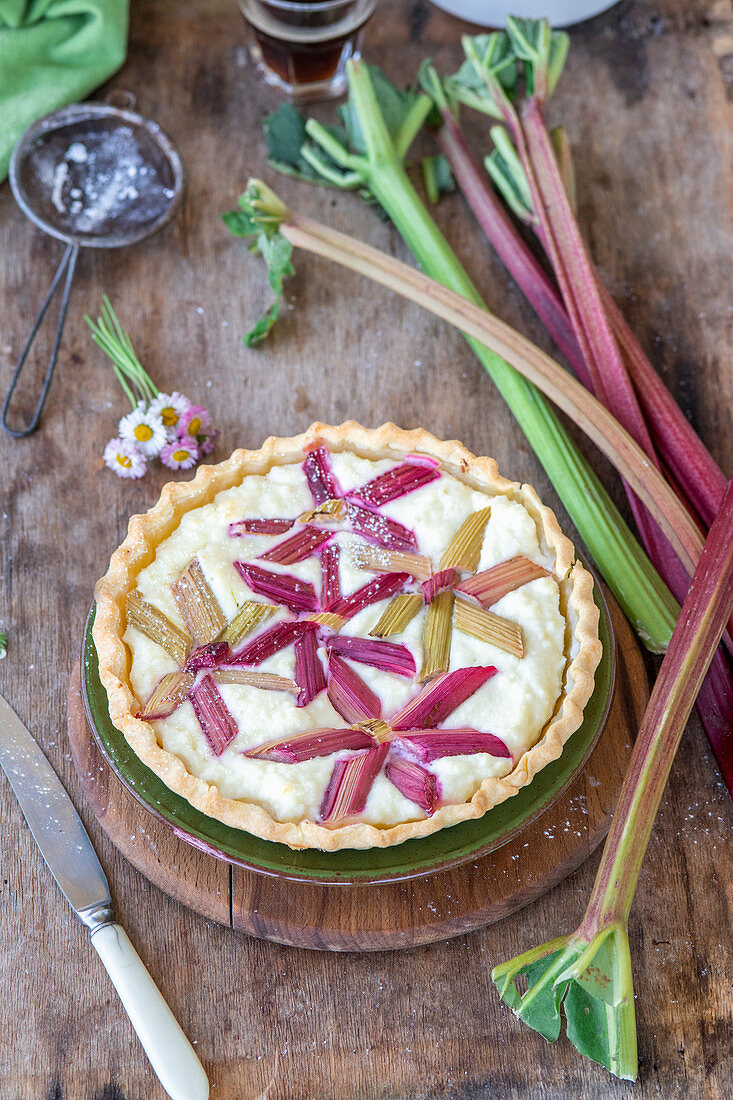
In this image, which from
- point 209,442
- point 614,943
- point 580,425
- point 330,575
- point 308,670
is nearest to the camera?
point 614,943

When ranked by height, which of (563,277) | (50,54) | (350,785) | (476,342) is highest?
(50,54)

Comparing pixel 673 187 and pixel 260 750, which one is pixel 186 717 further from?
pixel 673 187

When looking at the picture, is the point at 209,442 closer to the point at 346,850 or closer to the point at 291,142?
the point at 291,142

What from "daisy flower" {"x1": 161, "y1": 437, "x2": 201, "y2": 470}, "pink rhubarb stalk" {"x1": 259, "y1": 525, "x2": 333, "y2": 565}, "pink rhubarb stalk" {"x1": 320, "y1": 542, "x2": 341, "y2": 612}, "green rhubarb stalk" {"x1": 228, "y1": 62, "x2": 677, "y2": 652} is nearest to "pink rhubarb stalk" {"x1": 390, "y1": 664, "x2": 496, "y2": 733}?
"pink rhubarb stalk" {"x1": 320, "y1": 542, "x2": 341, "y2": 612}

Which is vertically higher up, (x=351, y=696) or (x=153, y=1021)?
(x=351, y=696)

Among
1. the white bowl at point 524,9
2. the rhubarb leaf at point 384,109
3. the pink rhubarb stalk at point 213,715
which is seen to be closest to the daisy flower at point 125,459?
the pink rhubarb stalk at point 213,715

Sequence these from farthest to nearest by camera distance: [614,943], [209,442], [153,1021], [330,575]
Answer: [209,442] → [330,575] → [153,1021] → [614,943]

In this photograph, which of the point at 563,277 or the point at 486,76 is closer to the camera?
the point at 563,277

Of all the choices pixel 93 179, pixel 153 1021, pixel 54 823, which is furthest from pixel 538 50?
pixel 153 1021
